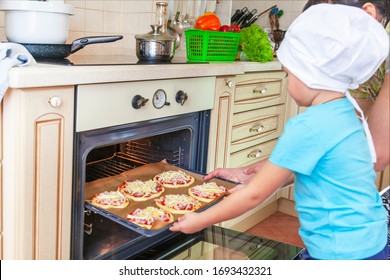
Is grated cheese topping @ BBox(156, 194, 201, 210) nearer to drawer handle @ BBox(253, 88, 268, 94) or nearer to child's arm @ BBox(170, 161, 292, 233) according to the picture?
child's arm @ BBox(170, 161, 292, 233)

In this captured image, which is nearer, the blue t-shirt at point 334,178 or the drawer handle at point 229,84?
the blue t-shirt at point 334,178

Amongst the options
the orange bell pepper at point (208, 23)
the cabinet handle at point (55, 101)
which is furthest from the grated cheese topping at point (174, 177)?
the orange bell pepper at point (208, 23)

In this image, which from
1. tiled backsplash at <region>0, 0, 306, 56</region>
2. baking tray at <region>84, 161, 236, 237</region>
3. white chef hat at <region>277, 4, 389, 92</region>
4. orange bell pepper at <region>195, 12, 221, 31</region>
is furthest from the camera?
tiled backsplash at <region>0, 0, 306, 56</region>

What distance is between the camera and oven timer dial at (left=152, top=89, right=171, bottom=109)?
1.50 meters

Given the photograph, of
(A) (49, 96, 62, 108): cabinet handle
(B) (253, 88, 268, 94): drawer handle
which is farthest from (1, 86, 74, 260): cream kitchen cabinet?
(B) (253, 88, 268, 94): drawer handle

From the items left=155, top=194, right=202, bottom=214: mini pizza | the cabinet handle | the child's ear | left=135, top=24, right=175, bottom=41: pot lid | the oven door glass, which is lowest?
the oven door glass

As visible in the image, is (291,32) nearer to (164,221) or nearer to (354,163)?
(354,163)

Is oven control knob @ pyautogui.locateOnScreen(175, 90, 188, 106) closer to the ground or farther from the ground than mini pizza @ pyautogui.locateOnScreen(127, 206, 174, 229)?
farther from the ground

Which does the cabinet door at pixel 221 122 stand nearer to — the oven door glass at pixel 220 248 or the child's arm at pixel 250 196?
the oven door glass at pixel 220 248

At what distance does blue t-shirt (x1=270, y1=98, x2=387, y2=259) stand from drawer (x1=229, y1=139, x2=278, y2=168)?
3.51 feet

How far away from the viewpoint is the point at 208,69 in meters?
1.70

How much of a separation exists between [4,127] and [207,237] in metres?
0.74

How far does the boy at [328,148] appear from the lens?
3.19 feet

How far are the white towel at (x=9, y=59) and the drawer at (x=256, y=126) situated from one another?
108 cm
